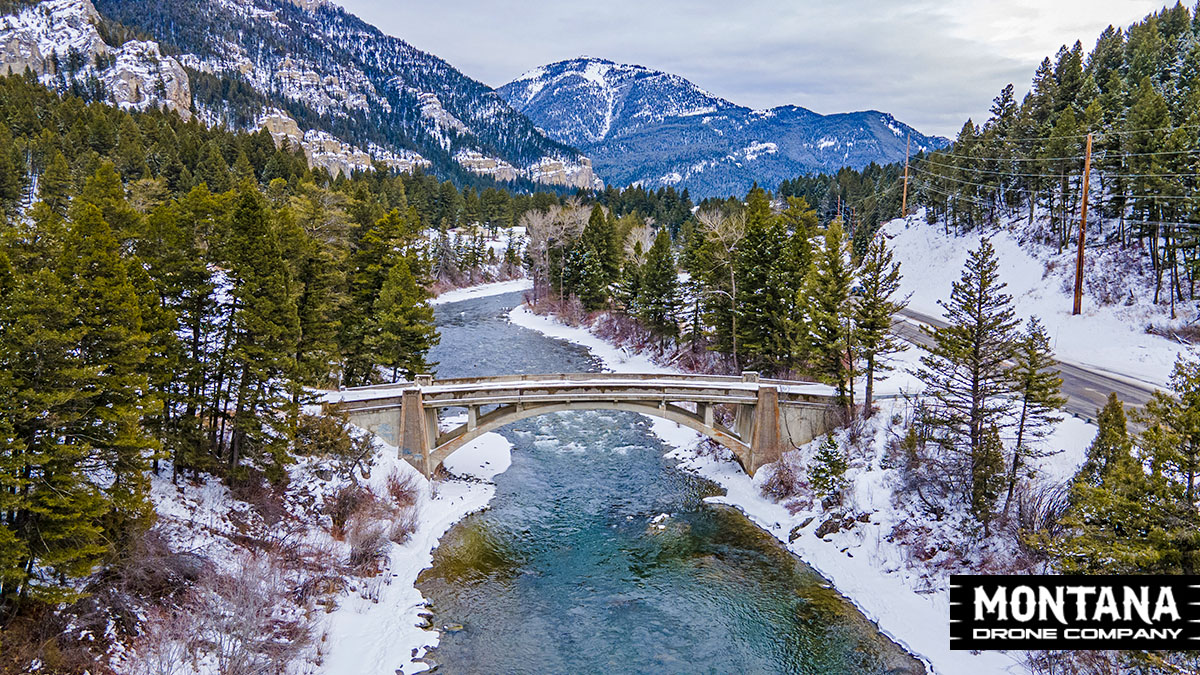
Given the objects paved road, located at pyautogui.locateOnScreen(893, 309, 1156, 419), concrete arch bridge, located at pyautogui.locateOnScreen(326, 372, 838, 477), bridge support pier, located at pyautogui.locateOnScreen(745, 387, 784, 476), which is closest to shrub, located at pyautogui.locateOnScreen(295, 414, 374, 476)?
concrete arch bridge, located at pyautogui.locateOnScreen(326, 372, 838, 477)

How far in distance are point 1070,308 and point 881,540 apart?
89.2 ft

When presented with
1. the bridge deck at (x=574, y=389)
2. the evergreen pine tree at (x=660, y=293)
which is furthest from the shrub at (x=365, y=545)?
the evergreen pine tree at (x=660, y=293)

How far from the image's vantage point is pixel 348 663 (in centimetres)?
1886

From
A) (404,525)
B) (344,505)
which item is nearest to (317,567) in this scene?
(344,505)

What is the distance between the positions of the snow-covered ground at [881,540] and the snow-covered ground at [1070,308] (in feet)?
34.8

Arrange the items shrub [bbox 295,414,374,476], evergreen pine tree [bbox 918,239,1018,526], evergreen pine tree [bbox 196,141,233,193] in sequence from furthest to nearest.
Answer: evergreen pine tree [bbox 196,141,233,193], shrub [bbox 295,414,374,476], evergreen pine tree [bbox 918,239,1018,526]

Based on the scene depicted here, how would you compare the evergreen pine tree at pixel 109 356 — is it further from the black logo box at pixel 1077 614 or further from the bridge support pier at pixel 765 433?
the bridge support pier at pixel 765 433

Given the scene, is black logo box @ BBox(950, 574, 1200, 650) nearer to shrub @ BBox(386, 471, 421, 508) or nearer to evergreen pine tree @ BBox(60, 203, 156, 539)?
shrub @ BBox(386, 471, 421, 508)

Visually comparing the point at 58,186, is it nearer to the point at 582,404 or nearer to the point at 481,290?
the point at 481,290

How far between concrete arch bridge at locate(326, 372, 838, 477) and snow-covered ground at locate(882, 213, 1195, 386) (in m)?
9.57

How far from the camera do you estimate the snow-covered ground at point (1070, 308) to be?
1384 inches

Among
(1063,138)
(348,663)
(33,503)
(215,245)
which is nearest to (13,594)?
(33,503)

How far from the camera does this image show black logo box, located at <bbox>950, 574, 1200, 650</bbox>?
14.5 m

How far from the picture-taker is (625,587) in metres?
24.2
